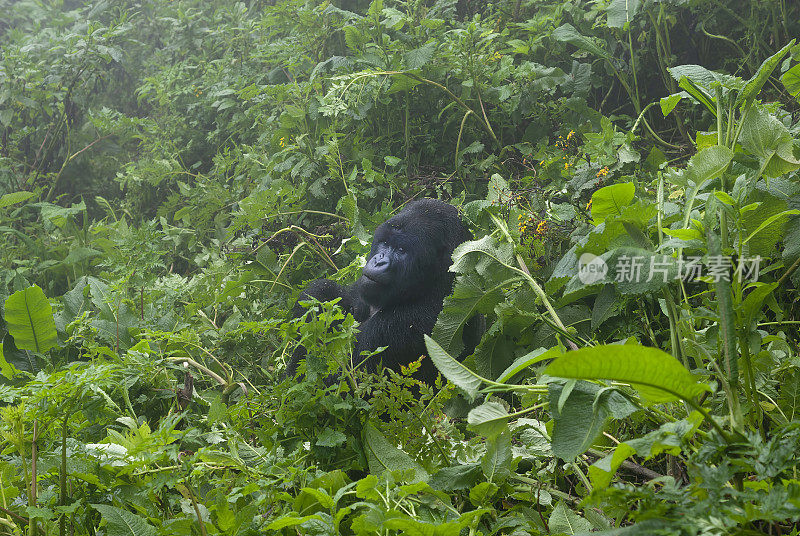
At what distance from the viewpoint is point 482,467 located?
105cm

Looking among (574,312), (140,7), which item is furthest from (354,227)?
(140,7)

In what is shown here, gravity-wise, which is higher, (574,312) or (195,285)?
(574,312)

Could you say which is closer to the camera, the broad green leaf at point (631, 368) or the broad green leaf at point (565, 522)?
the broad green leaf at point (631, 368)

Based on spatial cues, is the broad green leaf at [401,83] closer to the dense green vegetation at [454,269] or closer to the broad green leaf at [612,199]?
the dense green vegetation at [454,269]

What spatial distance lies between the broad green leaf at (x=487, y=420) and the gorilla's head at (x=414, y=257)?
92 cm

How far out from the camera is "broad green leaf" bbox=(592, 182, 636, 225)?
48.7 inches

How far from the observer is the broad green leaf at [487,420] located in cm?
97

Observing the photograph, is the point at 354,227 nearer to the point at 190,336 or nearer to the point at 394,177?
the point at 394,177

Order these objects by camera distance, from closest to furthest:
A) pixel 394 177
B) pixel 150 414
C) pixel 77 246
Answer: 1. pixel 150 414
2. pixel 394 177
3. pixel 77 246

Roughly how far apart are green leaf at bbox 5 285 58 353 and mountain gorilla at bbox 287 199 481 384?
2.09 feet

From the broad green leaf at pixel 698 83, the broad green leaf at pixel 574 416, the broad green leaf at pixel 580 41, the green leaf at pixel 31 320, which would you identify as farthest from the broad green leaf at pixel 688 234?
the broad green leaf at pixel 580 41

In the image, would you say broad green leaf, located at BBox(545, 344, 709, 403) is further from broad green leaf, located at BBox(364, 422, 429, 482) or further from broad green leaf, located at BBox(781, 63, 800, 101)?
broad green leaf, located at BBox(781, 63, 800, 101)

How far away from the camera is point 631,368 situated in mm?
748

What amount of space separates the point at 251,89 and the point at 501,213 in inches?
75.0
